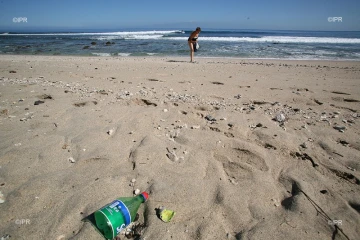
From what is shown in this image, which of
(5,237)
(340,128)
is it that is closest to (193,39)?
(340,128)

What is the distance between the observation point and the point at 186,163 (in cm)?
228

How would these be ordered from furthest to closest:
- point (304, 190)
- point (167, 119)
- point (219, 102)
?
1. point (219, 102)
2. point (167, 119)
3. point (304, 190)

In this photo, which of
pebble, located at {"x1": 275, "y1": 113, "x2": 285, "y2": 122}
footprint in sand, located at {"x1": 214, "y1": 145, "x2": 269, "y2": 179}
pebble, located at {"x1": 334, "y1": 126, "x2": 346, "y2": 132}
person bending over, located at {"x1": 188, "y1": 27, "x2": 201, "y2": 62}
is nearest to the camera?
footprint in sand, located at {"x1": 214, "y1": 145, "x2": 269, "y2": 179}

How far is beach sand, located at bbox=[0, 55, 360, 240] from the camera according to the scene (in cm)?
162

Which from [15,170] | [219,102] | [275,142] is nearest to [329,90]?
[219,102]

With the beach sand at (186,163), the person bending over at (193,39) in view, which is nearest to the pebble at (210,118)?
the beach sand at (186,163)

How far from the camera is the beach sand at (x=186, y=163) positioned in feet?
5.32

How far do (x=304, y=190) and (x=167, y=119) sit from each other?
6.52ft

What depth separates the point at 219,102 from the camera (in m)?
3.91

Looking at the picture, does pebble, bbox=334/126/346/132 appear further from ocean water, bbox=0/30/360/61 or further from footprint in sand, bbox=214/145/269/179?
ocean water, bbox=0/30/360/61

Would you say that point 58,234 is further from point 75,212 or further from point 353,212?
point 353,212
